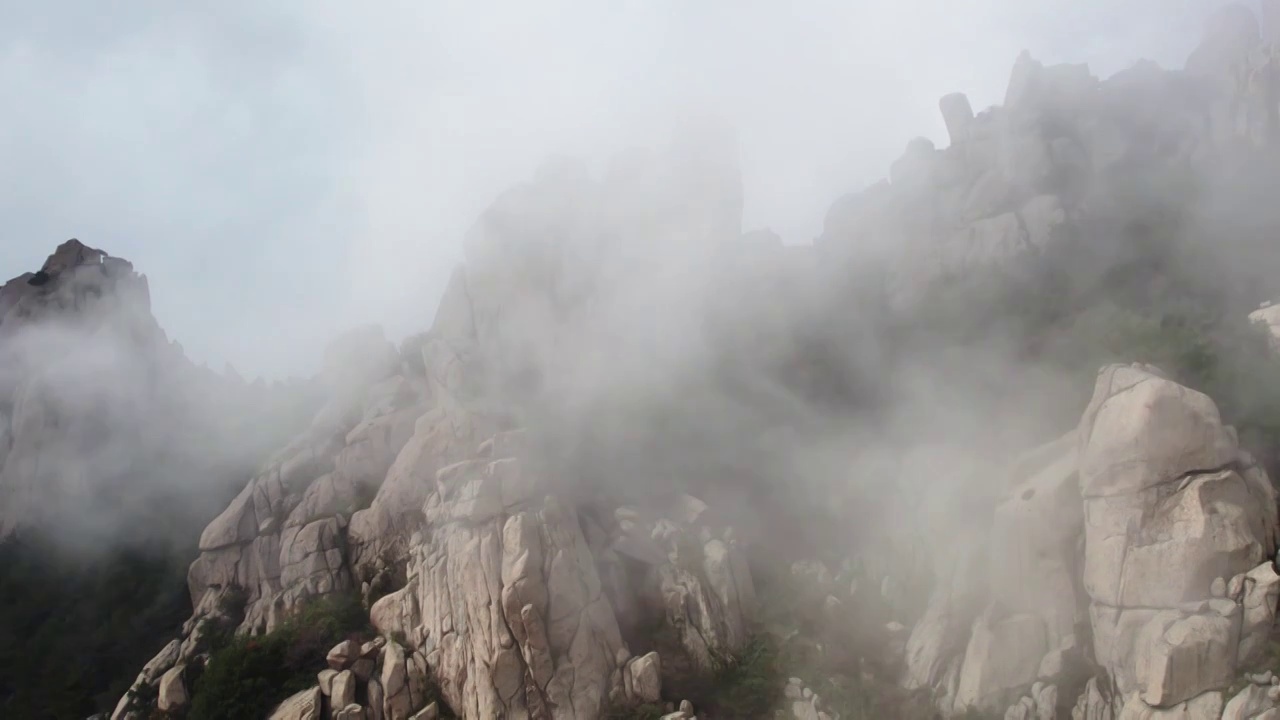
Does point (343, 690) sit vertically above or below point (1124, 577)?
above

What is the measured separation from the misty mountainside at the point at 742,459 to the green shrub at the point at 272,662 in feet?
0.50

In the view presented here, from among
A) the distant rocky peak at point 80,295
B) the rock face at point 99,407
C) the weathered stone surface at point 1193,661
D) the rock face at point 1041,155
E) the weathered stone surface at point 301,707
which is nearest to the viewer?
the weathered stone surface at point 1193,661

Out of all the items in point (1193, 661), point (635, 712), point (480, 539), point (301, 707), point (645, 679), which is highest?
point (480, 539)

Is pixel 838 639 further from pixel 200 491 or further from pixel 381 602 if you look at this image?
pixel 200 491

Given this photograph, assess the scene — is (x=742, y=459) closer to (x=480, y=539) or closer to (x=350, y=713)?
(x=480, y=539)

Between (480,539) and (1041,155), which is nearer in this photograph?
(480,539)

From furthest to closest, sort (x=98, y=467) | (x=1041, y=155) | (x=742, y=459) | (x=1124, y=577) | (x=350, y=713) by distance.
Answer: (x=1041, y=155) < (x=98, y=467) < (x=742, y=459) < (x=350, y=713) < (x=1124, y=577)

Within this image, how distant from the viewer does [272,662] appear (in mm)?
29797

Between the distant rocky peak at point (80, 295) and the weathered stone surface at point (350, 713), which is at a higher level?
the distant rocky peak at point (80, 295)

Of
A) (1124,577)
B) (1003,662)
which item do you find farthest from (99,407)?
(1124,577)

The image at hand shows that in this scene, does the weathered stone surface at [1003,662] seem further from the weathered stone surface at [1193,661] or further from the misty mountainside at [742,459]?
the weathered stone surface at [1193,661]

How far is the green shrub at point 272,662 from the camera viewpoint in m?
28.6

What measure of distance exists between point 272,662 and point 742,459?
21548 millimetres

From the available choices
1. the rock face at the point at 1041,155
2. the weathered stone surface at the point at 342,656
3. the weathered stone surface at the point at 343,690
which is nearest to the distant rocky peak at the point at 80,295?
the weathered stone surface at the point at 342,656
